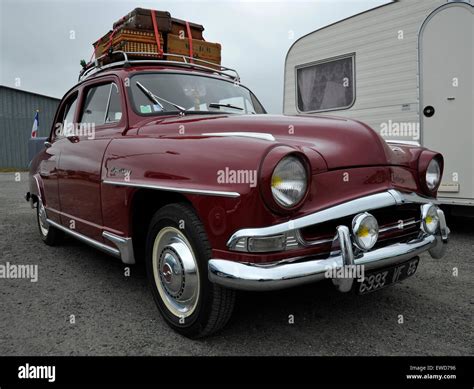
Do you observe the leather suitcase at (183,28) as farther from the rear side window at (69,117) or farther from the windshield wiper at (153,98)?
the windshield wiper at (153,98)

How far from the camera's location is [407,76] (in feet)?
16.3

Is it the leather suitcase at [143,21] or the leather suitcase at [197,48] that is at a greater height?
the leather suitcase at [143,21]

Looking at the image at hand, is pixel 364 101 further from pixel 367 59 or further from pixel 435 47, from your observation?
pixel 435 47

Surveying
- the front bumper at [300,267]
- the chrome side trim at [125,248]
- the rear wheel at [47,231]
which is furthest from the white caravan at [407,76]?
the rear wheel at [47,231]

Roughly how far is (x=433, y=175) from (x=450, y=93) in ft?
7.68

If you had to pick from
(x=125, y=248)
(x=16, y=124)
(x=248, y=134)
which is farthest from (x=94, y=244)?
(x=16, y=124)

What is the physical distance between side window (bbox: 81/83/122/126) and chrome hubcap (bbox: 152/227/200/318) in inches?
49.2

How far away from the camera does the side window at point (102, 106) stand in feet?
10.9

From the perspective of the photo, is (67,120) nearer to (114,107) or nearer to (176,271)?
(114,107)

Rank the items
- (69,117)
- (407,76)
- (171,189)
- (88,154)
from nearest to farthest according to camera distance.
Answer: (171,189), (88,154), (69,117), (407,76)

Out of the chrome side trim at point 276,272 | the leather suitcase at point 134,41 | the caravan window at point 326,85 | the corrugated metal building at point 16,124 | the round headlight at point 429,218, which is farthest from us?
the corrugated metal building at point 16,124

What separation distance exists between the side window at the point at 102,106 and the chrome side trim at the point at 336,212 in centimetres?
179
